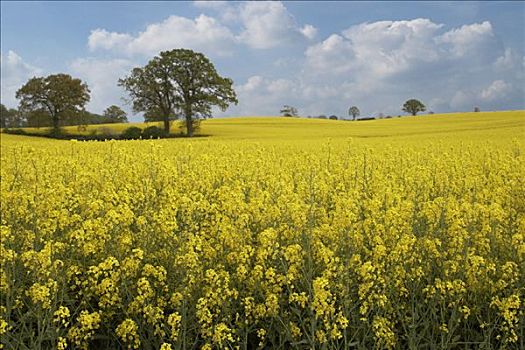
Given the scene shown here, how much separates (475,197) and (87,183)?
18.7 feet

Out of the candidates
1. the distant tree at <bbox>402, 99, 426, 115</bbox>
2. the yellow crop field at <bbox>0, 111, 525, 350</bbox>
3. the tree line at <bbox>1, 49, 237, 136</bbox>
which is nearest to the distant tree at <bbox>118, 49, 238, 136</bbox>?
the tree line at <bbox>1, 49, 237, 136</bbox>

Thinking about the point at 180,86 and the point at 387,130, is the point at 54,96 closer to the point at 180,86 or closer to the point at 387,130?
the point at 180,86

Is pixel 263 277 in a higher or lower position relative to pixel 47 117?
lower

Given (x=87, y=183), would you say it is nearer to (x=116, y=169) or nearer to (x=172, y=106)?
(x=116, y=169)

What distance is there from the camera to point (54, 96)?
52.4m

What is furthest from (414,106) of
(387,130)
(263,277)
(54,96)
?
(263,277)

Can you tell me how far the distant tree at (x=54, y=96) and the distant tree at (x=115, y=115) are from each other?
3345 centimetres

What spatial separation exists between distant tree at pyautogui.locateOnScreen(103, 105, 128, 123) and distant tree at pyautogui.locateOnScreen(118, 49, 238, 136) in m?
41.7

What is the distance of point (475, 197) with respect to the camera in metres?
6.50

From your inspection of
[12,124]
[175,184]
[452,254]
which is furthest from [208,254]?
[12,124]

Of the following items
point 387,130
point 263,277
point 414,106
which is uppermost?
point 414,106

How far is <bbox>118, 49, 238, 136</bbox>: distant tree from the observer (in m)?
45.9

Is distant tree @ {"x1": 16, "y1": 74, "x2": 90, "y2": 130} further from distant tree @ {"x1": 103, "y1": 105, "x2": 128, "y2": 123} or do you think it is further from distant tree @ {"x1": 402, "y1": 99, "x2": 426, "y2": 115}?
distant tree @ {"x1": 402, "y1": 99, "x2": 426, "y2": 115}

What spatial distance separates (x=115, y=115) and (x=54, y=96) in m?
35.9
